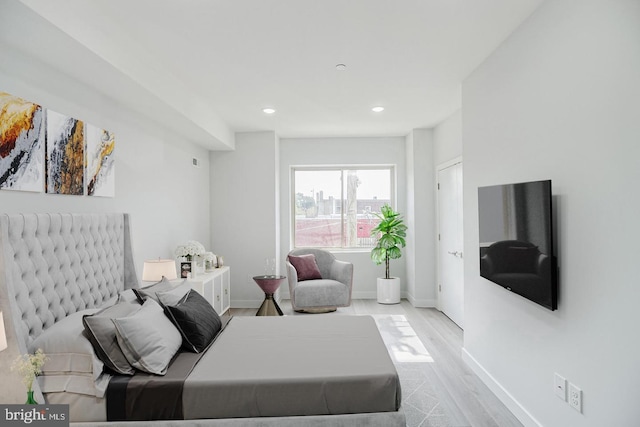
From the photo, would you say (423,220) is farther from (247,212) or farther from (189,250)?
(189,250)

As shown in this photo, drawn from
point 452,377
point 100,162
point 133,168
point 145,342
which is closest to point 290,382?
point 145,342

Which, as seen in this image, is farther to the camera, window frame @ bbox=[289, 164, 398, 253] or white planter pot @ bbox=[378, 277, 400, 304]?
window frame @ bbox=[289, 164, 398, 253]

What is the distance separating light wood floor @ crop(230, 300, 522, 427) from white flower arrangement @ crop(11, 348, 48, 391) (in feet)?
7.94

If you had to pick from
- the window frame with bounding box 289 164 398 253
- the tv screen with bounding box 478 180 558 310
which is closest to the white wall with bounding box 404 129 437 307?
the window frame with bounding box 289 164 398 253

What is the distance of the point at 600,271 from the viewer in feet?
6.01

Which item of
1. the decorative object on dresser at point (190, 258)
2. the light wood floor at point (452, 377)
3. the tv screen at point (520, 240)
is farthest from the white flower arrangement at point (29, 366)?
the tv screen at point (520, 240)

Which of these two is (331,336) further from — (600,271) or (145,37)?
(145,37)

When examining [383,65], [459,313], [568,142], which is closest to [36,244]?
[383,65]

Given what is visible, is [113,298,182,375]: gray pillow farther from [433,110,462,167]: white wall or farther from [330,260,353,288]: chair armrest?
[433,110,462,167]: white wall

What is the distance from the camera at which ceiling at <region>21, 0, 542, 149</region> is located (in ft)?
7.60

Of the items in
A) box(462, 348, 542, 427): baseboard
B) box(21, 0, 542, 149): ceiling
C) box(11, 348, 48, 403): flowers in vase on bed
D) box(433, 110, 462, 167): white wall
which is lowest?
box(462, 348, 542, 427): baseboard

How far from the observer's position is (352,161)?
6.28 m

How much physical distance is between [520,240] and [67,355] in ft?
8.93

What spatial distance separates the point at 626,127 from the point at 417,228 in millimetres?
4083
